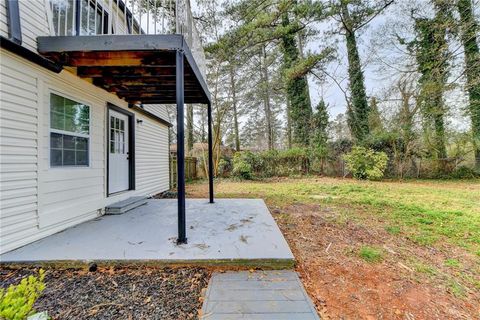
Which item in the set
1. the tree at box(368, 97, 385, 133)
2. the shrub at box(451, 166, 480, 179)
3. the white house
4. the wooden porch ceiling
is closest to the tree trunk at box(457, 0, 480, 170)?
the shrub at box(451, 166, 480, 179)

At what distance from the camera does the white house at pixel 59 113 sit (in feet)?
8.78

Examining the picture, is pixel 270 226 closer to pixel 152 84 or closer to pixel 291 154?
pixel 152 84

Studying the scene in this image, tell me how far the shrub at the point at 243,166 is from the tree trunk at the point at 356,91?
19.2ft

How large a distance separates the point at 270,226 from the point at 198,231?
110cm

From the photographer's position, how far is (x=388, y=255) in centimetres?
290

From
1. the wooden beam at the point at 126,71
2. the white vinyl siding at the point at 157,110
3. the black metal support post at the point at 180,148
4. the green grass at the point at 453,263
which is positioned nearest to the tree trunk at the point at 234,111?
the white vinyl siding at the point at 157,110

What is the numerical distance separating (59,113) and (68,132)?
301mm

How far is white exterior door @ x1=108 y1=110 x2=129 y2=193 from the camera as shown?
4.81 m

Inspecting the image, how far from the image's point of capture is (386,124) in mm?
11352

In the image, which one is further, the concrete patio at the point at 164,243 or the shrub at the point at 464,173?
the shrub at the point at 464,173

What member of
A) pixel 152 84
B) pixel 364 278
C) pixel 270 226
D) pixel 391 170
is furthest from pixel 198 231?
pixel 391 170

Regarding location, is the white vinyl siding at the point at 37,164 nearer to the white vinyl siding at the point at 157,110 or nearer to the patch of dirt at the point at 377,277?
the white vinyl siding at the point at 157,110

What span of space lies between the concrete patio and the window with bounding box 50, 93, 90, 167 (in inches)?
42.3

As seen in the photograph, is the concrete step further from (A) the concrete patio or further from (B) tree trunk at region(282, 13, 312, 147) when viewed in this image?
(B) tree trunk at region(282, 13, 312, 147)
